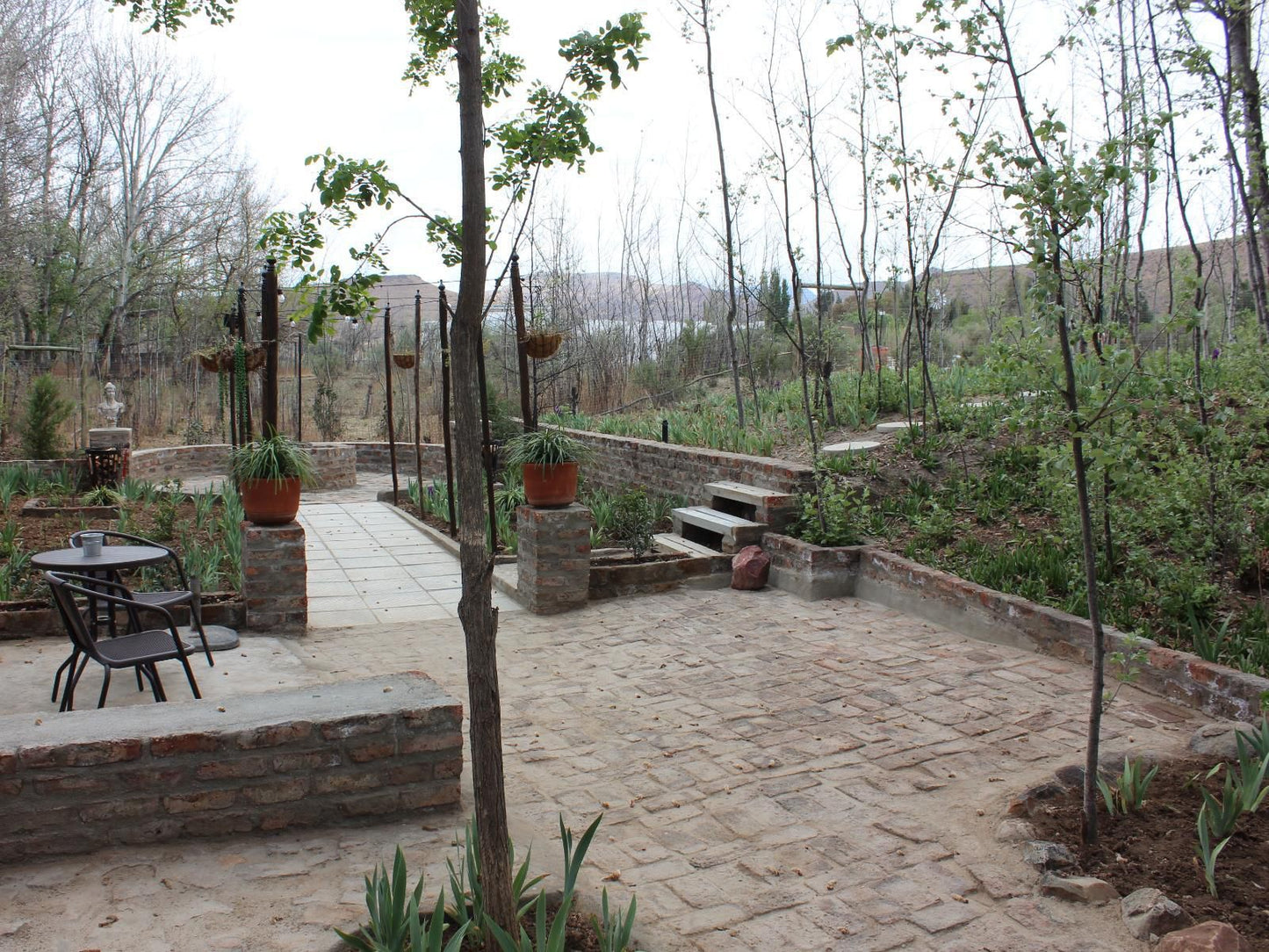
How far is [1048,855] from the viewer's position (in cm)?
279

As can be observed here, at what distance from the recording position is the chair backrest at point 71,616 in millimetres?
3594

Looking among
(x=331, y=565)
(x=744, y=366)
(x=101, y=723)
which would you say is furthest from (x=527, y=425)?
(x=744, y=366)

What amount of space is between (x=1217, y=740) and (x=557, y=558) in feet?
12.6

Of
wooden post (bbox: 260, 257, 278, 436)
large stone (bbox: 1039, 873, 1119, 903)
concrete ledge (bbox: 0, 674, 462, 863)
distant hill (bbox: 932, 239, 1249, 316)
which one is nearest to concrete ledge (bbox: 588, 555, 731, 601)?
wooden post (bbox: 260, 257, 278, 436)

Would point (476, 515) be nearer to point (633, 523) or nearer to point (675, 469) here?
point (633, 523)

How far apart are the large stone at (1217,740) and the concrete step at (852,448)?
3994mm

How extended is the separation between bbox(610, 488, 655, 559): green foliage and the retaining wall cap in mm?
3737

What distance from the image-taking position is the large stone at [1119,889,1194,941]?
2.42m

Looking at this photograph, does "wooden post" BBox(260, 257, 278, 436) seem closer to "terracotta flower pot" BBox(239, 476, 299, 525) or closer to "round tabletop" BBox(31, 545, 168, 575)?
"terracotta flower pot" BBox(239, 476, 299, 525)

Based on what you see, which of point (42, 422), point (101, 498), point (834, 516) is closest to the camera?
point (834, 516)

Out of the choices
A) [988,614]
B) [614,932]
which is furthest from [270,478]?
[988,614]

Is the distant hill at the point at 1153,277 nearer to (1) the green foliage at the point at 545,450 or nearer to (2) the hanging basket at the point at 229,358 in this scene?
(1) the green foliage at the point at 545,450

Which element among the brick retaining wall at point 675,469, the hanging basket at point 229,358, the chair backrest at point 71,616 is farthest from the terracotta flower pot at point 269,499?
the brick retaining wall at point 675,469

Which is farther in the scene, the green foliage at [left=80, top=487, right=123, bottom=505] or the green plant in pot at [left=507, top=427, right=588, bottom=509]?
the green foliage at [left=80, top=487, right=123, bottom=505]
